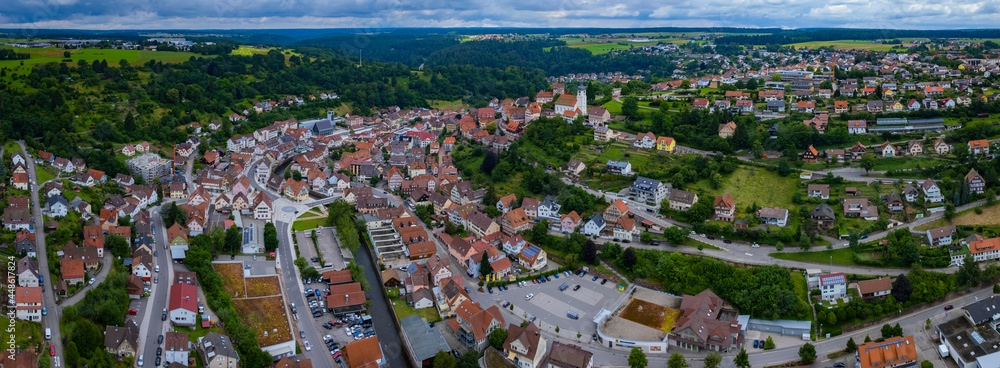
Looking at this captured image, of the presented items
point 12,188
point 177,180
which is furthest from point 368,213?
point 12,188

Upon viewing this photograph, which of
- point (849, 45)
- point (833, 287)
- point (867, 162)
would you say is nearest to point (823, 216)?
point (833, 287)

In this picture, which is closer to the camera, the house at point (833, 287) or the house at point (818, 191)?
the house at point (833, 287)

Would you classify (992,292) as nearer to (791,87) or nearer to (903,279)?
(903,279)

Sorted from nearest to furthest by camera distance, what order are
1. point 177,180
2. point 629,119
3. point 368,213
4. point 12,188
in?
1. point 12,188
2. point 368,213
3. point 177,180
4. point 629,119

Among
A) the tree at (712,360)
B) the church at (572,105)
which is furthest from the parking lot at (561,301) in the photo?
the church at (572,105)

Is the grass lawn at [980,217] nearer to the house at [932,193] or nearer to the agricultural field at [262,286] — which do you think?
the house at [932,193]

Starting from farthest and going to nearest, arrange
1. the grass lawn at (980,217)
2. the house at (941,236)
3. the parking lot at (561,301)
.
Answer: the grass lawn at (980,217) → the house at (941,236) → the parking lot at (561,301)

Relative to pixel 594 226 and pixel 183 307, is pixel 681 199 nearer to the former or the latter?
pixel 594 226
